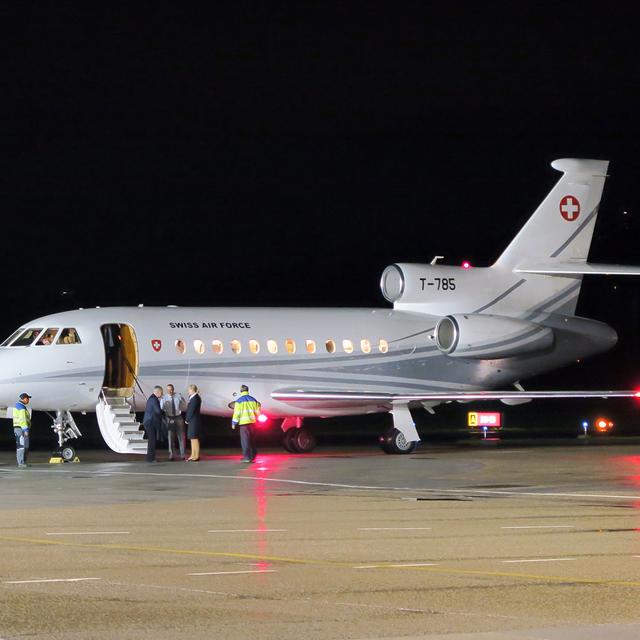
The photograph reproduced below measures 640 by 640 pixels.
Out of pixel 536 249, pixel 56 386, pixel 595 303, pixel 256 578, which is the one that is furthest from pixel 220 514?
pixel 595 303

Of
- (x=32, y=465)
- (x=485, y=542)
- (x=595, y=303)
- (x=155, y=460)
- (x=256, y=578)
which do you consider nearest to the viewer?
(x=256, y=578)

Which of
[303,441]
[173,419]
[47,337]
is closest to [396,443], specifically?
[303,441]

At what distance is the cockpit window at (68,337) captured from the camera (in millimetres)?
31125

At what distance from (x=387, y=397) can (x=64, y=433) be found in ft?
26.0

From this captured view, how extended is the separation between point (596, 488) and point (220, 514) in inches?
269

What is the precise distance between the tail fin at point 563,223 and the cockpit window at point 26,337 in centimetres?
1327

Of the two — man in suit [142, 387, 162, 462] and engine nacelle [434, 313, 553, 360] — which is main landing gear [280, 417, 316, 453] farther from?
man in suit [142, 387, 162, 462]

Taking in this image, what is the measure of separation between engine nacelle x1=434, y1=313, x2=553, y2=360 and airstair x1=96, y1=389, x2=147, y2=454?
8.74 meters

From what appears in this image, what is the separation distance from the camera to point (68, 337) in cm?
3120

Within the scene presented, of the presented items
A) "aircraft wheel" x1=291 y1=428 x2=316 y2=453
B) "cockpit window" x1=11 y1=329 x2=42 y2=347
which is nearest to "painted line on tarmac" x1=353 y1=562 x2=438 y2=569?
"cockpit window" x1=11 y1=329 x2=42 y2=347

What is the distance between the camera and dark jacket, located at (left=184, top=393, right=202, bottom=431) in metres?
30.3

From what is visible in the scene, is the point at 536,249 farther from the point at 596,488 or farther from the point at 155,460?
the point at 596,488

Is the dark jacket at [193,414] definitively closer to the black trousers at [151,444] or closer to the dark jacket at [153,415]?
the dark jacket at [153,415]

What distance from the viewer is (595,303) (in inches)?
3019
